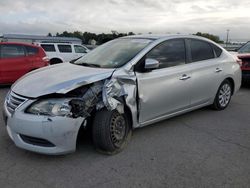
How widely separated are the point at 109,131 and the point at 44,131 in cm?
81

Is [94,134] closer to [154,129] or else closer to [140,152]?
[140,152]

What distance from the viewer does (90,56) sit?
4.81 meters

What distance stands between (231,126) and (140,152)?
2082mm

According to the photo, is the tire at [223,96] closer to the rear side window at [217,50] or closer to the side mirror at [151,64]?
the rear side window at [217,50]

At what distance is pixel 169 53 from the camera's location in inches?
178

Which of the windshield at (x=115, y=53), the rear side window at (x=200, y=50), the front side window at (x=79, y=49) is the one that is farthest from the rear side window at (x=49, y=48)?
the rear side window at (x=200, y=50)

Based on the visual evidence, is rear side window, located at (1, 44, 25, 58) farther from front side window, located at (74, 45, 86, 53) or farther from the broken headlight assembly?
front side window, located at (74, 45, 86, 53)

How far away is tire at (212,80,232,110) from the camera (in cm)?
564

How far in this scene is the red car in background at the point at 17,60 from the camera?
26.8 ft

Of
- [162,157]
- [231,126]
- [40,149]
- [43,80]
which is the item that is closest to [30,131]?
[40,149]

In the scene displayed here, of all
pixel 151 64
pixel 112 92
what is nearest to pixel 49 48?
pixel 151 64

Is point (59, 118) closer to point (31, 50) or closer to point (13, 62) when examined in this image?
point (13, 62)

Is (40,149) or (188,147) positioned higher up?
(40,149)

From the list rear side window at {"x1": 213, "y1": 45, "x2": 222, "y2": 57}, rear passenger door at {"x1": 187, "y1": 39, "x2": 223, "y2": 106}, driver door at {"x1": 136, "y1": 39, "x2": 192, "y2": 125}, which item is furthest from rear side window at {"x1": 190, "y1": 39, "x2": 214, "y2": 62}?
driver door at {"x1": 136, "y1": 39, "x2": 192, "y2": 125}
